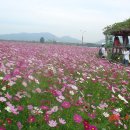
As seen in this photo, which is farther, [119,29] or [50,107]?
[119,29]

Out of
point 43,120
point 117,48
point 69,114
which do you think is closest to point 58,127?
point 43,120

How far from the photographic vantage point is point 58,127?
4.92 metres

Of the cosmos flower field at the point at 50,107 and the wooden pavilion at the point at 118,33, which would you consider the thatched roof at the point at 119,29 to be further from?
the cosmos flower field at the point at 50,107

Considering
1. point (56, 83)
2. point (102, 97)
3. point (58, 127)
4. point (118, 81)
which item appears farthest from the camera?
point (118, 81)

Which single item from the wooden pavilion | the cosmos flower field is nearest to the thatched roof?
the wooden pavilion

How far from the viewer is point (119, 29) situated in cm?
2588

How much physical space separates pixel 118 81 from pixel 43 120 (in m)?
5.85

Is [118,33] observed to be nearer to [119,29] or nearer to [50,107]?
[119,29]

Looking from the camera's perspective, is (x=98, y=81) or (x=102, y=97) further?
(x=98, y=81)

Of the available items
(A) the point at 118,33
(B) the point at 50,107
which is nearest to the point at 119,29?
(A) the point at 118,33

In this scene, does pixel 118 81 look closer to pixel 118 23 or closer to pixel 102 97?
pixel 102 97

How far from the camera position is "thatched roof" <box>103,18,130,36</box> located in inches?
1009

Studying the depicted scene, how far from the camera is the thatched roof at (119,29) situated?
25.6 meters

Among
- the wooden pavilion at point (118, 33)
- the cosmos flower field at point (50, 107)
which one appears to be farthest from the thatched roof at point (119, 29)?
the cosmos flower field at point (50, 107)
